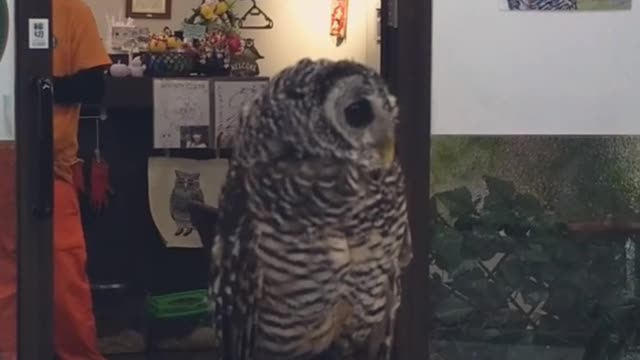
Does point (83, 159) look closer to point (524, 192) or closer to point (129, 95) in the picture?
point (129, 95)

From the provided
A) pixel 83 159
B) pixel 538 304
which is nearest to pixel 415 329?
pixel 538 304

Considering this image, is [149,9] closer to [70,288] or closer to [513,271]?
[70,288]

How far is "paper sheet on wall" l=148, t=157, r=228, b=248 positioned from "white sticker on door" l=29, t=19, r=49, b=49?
1.95 meters

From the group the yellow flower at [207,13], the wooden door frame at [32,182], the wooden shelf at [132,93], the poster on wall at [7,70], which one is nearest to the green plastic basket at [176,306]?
the wooden shelf at [132,93]

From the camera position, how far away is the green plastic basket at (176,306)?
554cm

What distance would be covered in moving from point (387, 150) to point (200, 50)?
3.86 m

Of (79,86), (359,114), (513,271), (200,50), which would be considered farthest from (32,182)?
(200,50)

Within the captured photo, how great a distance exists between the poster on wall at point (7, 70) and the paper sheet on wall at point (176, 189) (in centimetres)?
192

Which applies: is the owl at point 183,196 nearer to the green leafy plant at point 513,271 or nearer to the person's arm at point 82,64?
the person's arm at point 82,64

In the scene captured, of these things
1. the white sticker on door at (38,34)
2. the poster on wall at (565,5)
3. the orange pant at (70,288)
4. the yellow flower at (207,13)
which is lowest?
the orange pant at (70,288)

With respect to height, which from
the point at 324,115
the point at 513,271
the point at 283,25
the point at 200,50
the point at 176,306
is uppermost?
the point at 283,25

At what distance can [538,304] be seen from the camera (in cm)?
410

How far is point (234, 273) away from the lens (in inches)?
93.2

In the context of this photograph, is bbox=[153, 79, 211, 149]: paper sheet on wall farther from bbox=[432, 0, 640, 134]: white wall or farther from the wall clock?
bbox=[432, 0, 640, 134]: white wall
